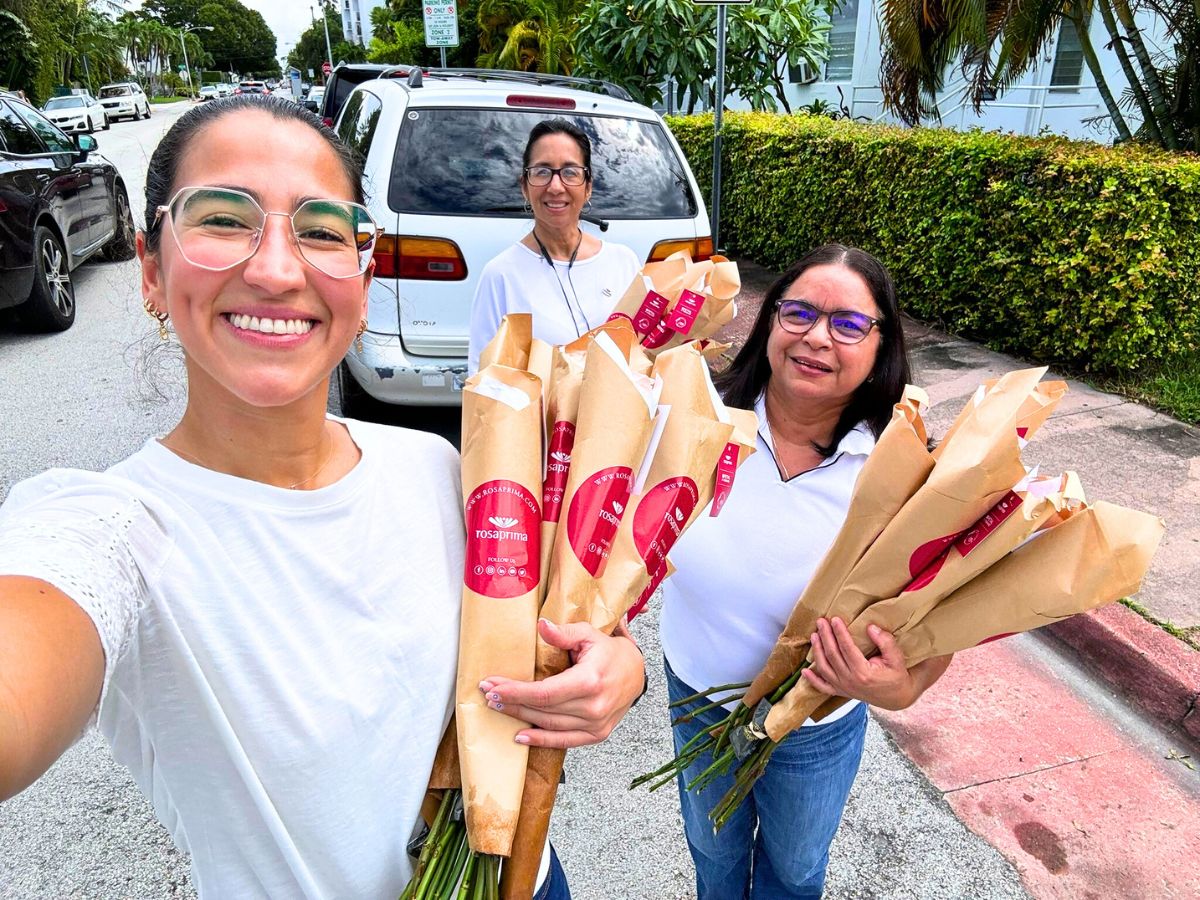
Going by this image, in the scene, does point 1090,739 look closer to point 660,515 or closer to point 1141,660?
point 1141,660

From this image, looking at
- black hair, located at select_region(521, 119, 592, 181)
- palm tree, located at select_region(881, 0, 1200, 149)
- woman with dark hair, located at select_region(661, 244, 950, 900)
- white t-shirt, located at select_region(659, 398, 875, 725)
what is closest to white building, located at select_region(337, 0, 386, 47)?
palm tree, located at select_region(881, 0, 1200, 149)

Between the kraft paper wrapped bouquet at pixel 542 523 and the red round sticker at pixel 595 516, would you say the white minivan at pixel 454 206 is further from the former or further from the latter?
the red round sticker at pixel 595 516

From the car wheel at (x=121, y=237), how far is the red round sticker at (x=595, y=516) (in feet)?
32.2

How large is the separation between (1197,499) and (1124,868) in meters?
2.42

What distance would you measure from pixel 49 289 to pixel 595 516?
7843 mm

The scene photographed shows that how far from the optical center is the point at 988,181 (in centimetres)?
564

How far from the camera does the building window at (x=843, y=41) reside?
587 inches

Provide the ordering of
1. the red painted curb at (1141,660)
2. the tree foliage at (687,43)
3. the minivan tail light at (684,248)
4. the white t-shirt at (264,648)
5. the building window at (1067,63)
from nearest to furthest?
1. the white t-shirt at (264,648)
2. the red painted curb at (1141,660)
3. the minivan tail light at (684,248)
4. the tree foliage at (687,43)
5. the building window at (1067,63)

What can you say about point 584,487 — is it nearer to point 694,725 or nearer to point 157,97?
point 694,725

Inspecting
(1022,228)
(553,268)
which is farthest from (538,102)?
(1022,228)

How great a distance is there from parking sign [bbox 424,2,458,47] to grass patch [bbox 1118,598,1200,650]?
10.9 m

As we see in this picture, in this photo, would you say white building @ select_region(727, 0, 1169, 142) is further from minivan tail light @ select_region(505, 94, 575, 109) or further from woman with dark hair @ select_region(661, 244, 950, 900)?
woman with dark hair @ select_region(661, 244, 950, 900)

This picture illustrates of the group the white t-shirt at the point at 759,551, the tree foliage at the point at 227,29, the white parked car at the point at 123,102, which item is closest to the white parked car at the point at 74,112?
the white parked car at the point at 123,102

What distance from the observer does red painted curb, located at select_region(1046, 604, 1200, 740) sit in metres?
2.87
